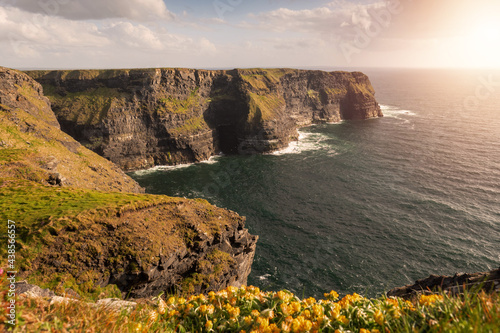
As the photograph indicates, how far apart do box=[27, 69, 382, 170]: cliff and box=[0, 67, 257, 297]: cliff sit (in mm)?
50655

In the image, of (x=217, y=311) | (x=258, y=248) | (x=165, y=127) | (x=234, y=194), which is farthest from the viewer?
(x=165, y=127)

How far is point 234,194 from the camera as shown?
228ft

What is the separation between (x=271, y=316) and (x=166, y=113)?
331 ft

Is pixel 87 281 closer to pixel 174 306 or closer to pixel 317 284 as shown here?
pixel 174 306

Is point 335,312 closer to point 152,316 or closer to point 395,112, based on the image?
point 152,316

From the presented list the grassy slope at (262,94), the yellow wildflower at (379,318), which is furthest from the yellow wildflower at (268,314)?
the grassy slope at (262,94)

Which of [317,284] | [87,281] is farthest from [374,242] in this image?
[87,281]

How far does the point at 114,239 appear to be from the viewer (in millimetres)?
23812

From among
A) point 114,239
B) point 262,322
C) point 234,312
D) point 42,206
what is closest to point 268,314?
point 262,322

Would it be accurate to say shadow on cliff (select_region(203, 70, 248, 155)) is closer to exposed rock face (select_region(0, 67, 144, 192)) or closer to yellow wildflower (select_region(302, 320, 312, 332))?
exposed rock face (select_region(0, 67, 144, 192))

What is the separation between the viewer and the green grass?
5.74 metres

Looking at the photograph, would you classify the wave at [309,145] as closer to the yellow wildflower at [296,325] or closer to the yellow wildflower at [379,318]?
the yellow wildflower at [379,318]

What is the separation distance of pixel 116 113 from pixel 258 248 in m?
76.0

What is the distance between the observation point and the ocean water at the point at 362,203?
139ft
